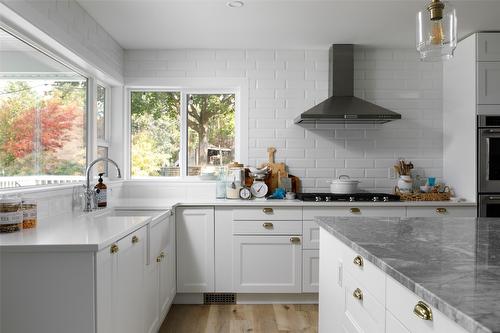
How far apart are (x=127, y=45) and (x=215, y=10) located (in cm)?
131

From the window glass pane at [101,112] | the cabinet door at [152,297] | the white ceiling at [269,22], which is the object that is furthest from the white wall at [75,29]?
the cabinet door at [152,297]

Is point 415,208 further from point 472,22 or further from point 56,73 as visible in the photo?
point 56,73

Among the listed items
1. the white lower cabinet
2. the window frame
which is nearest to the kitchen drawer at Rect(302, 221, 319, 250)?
the window frame

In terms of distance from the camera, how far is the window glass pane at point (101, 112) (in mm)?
3787

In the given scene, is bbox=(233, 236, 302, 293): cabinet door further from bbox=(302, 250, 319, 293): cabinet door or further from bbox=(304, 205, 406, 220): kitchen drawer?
bbox=(304, 205, 406, 220): kitchen drawer

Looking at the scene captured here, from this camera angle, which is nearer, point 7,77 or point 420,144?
point 7,77

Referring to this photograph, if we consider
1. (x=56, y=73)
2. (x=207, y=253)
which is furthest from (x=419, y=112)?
(x=56, y=73)

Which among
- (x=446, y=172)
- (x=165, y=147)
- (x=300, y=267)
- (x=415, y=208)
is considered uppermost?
(x=165, y=147)

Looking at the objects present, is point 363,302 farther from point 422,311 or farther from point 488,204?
point 488,204

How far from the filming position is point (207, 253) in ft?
11.3

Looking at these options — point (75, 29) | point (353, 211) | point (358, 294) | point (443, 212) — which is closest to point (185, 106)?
point (75, 29)

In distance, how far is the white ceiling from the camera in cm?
291

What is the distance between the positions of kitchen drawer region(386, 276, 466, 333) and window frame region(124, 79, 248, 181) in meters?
2.91

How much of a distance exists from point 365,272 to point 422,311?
0.49 meters
